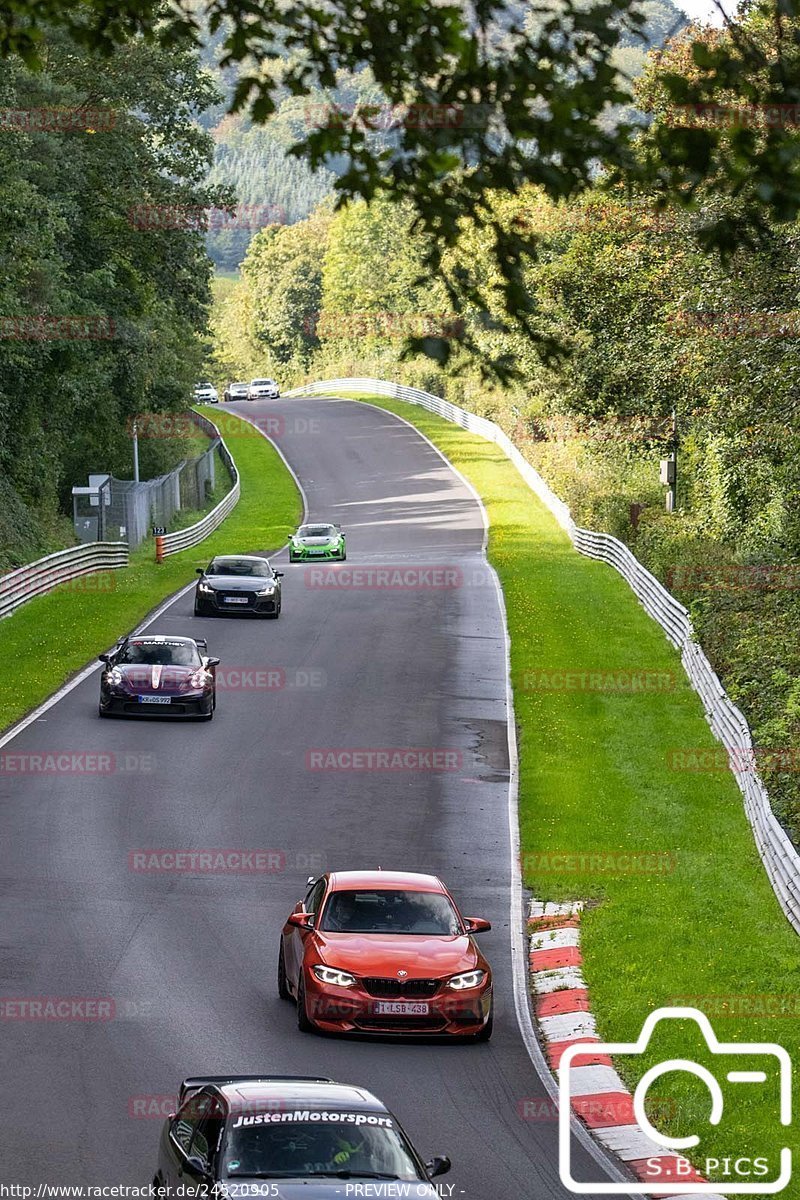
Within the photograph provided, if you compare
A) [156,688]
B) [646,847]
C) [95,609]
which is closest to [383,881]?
[646,847]

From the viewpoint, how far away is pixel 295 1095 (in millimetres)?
9508

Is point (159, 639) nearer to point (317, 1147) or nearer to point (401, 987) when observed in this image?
point (401, 987)

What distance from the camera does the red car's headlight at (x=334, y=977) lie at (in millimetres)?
15172

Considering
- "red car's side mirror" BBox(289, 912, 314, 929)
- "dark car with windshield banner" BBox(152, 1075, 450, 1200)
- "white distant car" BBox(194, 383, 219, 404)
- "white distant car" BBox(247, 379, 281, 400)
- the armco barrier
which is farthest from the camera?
"white distant car" BBox(247, 379, 281, 400)

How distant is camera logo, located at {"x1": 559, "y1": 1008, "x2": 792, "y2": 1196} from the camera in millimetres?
11859

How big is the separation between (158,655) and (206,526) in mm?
32798

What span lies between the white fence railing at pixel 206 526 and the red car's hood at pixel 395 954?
1520 inches

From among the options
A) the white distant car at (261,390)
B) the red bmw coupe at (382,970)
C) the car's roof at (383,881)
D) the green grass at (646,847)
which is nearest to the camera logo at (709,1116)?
the green grass at (646,847)

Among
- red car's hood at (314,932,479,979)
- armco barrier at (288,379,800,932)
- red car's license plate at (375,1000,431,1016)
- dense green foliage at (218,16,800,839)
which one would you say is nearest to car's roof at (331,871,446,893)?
red car's hood at (314,932,479,979)

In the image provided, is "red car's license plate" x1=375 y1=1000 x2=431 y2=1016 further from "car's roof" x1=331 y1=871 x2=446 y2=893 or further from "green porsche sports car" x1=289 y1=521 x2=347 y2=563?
"green porsche sports car" x1=289 y1=521 x2=347 y2=563

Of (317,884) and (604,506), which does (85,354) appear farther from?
(317,884)

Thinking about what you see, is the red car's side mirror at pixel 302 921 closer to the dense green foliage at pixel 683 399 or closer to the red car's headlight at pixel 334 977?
the red car's headlight at pixel 334 977

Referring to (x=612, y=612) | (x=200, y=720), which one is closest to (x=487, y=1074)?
(x=200, y=720)

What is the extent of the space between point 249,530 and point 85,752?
37655mm
